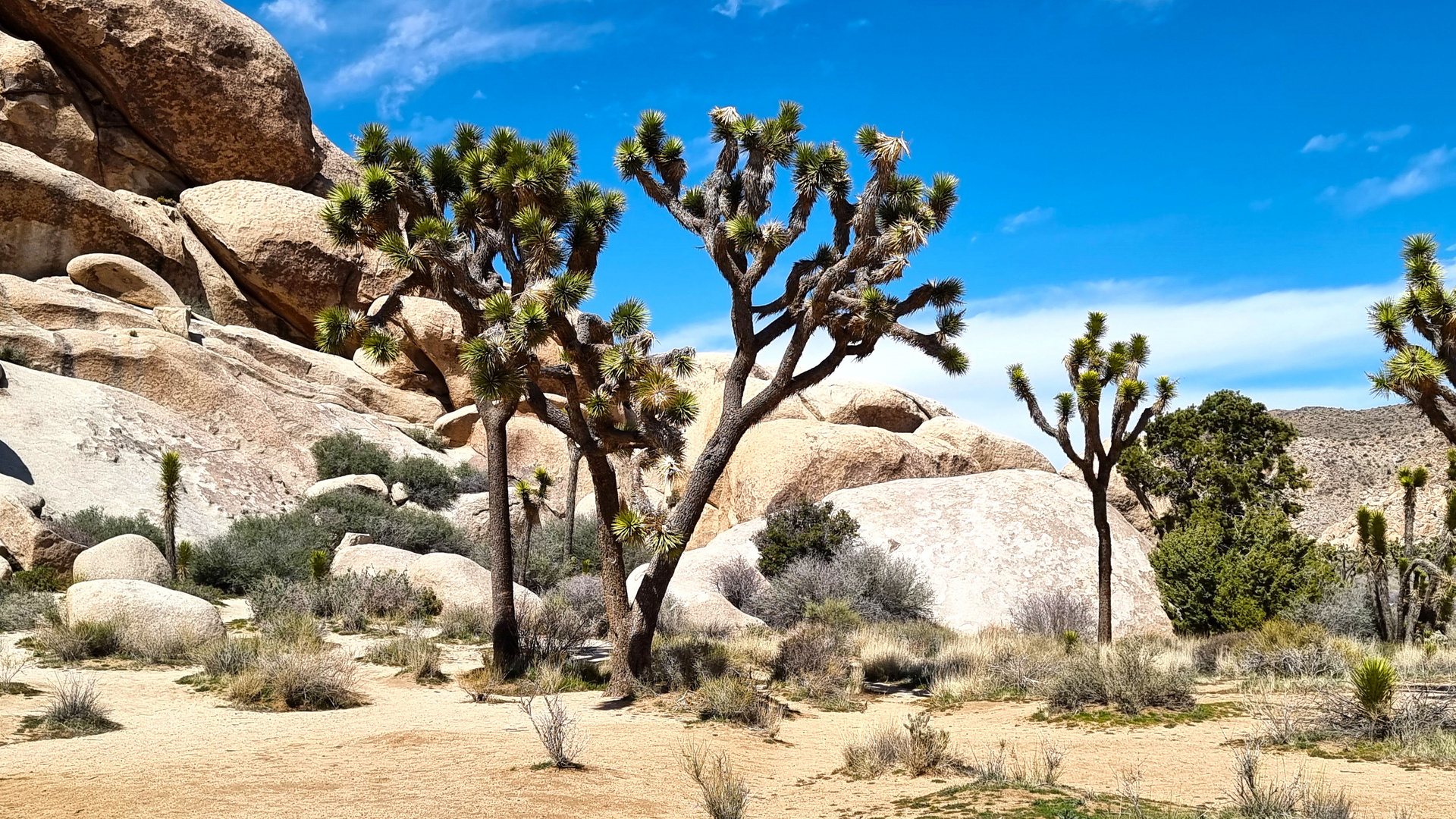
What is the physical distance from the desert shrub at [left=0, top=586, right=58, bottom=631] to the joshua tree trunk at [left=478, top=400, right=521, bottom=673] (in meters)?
6.04

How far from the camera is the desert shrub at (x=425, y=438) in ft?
109

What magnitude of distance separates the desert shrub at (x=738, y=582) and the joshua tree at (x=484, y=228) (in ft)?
26.9

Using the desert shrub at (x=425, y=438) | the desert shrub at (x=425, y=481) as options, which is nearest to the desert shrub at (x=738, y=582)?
the desert shrub at (x=425, y=481)

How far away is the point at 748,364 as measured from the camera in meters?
12.9

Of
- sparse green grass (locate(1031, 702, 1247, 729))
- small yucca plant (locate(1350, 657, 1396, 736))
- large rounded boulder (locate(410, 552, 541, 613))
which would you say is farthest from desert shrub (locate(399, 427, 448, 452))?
small yucca plant (locate(1350, 657, 1396, 736))

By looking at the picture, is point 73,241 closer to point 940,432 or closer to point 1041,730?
point 940,432

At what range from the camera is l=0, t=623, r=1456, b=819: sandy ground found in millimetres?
6676

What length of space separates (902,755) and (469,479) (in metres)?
24.9

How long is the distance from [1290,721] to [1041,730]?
2408 mm

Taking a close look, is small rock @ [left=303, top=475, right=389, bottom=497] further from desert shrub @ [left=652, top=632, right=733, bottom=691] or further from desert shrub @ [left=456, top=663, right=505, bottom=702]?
desert shrub @ [left=652, top=632, right=733, bottom=691]

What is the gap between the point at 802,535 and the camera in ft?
72.4

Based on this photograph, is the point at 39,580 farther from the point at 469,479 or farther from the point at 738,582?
the point at 469,479

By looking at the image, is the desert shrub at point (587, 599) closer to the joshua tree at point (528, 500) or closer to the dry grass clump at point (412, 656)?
the joshua tree at point (528, 500)

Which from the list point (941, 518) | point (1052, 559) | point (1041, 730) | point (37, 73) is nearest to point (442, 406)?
point (37, 73)
